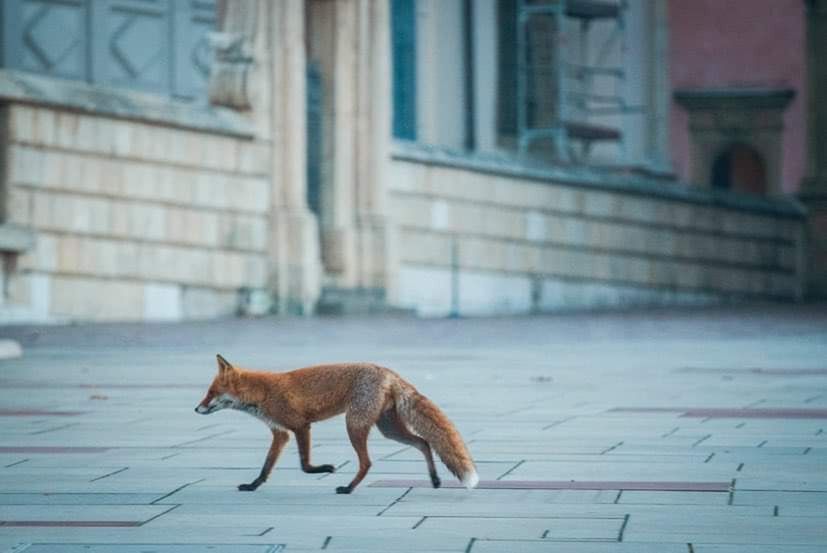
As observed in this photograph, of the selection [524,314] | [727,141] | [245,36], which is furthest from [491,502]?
[727,141]

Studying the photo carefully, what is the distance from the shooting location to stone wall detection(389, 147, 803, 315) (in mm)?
34875

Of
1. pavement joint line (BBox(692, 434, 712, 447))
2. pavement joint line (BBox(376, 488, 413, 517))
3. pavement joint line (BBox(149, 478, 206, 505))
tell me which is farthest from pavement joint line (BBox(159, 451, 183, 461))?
pavement joint line (BBox(692, 434, 712, 447))

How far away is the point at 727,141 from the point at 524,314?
22.9 meters

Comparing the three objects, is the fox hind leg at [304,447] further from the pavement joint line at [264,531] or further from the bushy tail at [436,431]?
Answer: the pavement joint line at [264,531]

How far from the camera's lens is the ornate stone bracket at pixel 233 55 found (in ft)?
100

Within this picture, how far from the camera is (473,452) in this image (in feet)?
33.8

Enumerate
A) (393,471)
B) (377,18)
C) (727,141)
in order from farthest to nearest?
(727,141)
(377,18)
(393,471)

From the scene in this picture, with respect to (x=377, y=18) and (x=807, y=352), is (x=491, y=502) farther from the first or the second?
(x=377, y=18)

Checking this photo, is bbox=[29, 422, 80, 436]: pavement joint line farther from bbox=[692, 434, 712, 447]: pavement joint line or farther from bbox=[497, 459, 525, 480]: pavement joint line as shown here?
bbox=[692, 434, 712, 447]: pavement joint line

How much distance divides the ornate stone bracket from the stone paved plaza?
10.8 metres

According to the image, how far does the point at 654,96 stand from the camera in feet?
158

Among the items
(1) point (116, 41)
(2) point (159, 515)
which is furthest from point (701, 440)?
(1) point (116, 41)

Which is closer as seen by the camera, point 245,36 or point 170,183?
point 170,183

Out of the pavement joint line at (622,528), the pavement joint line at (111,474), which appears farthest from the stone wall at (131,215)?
the pavement joint line at (622,528)
